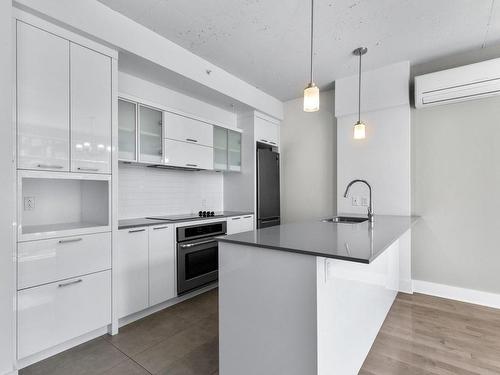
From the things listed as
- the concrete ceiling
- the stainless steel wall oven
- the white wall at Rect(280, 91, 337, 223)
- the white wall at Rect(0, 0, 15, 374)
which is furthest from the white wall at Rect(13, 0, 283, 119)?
the stainless steel wall oven

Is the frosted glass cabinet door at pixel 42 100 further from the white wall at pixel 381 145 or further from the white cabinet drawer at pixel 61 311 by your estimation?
the white wall at pixel 381 145

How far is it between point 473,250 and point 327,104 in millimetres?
2546

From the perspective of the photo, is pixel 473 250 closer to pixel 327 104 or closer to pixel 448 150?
pixel 448 150

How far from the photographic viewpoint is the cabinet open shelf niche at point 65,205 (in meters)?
2.08

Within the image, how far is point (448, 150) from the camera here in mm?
3035

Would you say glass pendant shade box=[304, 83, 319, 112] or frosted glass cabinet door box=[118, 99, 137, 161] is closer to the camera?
glass pendant shade box=[304, 83, 319, 112]

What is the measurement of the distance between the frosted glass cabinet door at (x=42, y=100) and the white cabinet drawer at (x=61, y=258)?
1.80 feet

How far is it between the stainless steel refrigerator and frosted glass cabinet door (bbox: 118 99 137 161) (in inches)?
72.1

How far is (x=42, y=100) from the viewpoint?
188 cm

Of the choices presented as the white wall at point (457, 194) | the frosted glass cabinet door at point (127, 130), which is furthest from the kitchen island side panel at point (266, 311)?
the white wall at point (457, 194)

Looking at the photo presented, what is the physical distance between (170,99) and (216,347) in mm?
2751

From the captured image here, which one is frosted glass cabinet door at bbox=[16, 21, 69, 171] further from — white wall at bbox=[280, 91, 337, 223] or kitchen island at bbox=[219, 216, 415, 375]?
white wall at bbox=[280, 91, 337, 223]

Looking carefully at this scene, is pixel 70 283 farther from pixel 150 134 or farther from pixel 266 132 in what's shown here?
pixel 266 132

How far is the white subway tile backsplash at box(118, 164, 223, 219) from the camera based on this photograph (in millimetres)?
2992
